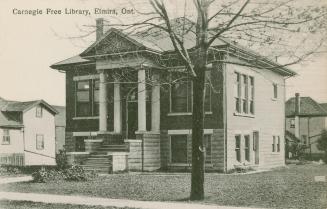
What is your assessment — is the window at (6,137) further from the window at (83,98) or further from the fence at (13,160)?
the window at (83,98)

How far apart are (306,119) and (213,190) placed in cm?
3302

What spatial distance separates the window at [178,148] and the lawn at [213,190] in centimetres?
483

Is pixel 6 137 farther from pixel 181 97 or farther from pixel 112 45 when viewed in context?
pixel 181 97

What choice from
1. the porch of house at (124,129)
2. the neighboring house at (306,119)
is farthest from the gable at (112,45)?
the neighboring house at (306,119)

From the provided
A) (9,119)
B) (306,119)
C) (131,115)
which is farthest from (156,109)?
(306,119)

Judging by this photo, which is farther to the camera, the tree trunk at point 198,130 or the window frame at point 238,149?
the window frame at point 238,149

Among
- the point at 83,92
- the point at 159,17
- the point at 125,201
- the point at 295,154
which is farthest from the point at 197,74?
the point at 295,154

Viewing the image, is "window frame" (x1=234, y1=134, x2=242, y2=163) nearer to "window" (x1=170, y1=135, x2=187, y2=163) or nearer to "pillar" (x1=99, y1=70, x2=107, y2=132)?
"window" (x1=170, y1=135, x2=187, y2=163)

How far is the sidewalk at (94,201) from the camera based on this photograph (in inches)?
455

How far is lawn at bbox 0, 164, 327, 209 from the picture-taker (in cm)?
1225

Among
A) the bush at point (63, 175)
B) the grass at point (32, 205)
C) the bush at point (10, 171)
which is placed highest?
the bush at point (63, 175)

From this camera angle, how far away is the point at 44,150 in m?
45.9

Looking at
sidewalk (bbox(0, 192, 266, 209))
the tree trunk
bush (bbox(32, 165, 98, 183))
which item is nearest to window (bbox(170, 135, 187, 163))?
bush (bbox(32, 165, 98, 183))

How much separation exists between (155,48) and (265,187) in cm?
920
